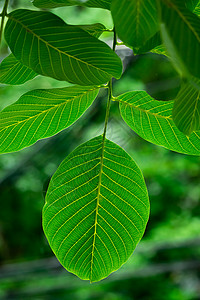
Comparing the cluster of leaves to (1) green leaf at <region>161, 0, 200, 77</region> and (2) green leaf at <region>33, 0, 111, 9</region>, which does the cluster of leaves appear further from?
(1) green leaf at <region>161, 0, 200, 77</region>

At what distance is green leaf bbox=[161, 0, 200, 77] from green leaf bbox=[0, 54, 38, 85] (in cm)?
21

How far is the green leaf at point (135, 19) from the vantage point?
22 centimetres

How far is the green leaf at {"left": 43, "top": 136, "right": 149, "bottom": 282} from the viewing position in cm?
35

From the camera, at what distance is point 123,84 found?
2521mm

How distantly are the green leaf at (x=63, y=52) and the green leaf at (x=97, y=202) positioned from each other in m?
0.08

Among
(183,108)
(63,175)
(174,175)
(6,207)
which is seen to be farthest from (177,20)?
(6,207)

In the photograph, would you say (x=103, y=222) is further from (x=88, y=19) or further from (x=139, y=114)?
(x=88, y=19)

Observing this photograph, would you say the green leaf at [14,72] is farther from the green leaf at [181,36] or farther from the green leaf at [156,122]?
the green leaf at [181,36]

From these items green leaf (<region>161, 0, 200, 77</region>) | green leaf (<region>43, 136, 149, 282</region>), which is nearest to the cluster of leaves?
green leaf (<region>43, 136, 149, 282</region>)

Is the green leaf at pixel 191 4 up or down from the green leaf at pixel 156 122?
up

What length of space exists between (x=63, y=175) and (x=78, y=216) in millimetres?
37

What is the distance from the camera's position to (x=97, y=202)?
357 mm

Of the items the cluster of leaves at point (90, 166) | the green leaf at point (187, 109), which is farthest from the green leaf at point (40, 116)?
the green leaf at point (187, 109)

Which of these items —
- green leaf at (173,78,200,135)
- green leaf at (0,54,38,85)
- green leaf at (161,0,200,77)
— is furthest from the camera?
green leaf at (0,54,38,85)
